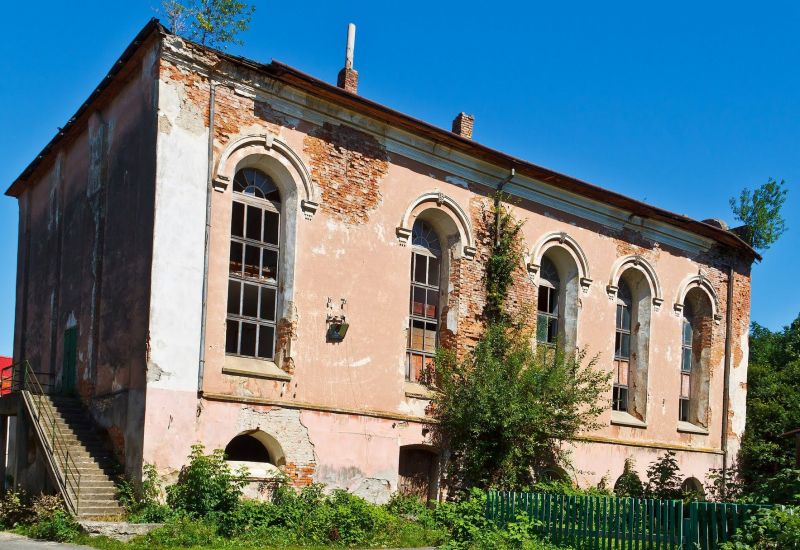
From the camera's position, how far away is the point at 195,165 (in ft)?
51.8

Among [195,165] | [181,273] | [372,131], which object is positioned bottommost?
[181,273]

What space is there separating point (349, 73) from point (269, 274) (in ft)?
17.7

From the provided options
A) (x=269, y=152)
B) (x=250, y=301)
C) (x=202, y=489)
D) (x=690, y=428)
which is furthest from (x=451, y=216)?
(x=690, y=428)

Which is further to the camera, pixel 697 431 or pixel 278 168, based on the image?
pixel 697 431

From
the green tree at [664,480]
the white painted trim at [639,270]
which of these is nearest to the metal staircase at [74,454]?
the green tree at [664,480]

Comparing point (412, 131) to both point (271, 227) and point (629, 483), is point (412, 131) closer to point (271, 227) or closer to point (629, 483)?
point (271, 227)

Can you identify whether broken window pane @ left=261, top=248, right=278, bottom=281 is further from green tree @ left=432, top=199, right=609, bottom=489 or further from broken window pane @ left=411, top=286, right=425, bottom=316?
green tree @ left=432, top=199, right=609, bottom=489

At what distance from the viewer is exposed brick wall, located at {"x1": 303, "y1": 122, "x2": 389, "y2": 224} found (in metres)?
17.5

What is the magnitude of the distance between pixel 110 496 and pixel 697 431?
1605cm

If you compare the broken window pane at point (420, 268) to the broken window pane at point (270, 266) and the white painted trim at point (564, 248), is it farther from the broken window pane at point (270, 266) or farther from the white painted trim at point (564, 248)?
the broken window pane at point (270, 266)

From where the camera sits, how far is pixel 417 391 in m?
18.7

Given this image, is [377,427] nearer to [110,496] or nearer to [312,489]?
[312,489]

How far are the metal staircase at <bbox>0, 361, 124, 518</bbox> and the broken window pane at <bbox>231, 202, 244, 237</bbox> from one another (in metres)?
4.38

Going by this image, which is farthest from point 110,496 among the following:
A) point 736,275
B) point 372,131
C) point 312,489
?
point 736,275
